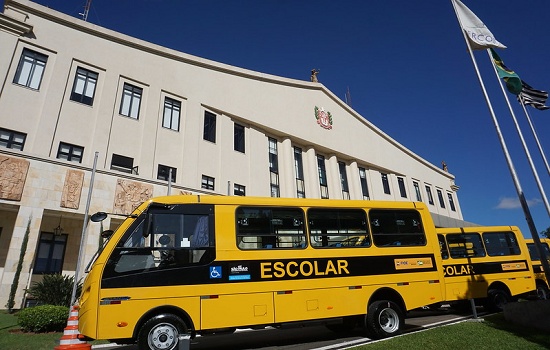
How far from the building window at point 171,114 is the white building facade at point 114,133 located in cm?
7

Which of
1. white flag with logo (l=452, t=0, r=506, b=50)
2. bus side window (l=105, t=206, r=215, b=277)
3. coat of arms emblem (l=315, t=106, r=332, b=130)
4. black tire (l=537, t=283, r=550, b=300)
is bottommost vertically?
black tire (l=537, t=283, r=550, b=300)

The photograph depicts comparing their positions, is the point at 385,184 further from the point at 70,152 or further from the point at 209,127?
the point at 70,152

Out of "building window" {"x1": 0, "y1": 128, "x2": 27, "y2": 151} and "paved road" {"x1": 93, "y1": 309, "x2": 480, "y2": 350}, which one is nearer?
"paved road" {"x1": 93, "y1": 309, "x2": 480, "y2": 350}

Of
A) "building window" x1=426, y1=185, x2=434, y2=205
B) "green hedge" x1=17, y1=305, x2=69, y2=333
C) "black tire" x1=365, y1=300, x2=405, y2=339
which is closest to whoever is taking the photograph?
"black tire" x1=365, y1=300, x2=405, y2=339

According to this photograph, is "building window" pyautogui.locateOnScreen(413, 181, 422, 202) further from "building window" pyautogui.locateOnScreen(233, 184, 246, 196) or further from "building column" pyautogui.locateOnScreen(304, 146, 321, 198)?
"building window" pyautogui.locateOnScreen(233, 184, 246, 196)

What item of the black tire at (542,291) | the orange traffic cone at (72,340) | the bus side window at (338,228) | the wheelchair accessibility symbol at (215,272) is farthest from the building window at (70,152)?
the black tire at (542,291)

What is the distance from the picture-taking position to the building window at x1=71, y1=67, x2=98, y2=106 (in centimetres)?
1825

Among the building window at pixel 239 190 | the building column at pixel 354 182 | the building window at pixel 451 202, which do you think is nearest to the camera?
the building window at pixel 239 190

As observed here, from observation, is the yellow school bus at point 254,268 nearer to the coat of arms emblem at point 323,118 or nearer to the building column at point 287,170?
the building column at point 287,170

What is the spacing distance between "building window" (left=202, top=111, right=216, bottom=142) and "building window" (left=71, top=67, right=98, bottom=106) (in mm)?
7054

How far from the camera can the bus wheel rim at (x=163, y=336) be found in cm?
649

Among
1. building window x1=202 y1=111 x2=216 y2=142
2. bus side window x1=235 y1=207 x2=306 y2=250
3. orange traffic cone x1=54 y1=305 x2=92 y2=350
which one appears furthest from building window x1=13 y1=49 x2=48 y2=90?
bus side window x1=235 y1=207 x2=306 y2=250

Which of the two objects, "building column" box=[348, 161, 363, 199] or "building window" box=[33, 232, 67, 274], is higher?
"building column" box=[348, 161, 363, 199]

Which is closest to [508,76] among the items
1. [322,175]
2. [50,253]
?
[322,175]
